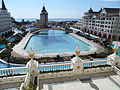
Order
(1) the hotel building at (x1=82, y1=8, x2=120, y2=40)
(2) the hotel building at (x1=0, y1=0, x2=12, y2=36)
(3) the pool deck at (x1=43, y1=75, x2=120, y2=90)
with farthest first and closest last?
1. (2) the hotel building at (x1=0, y1=0, x2=12, y2=36)
2. (1) the hotel building at (x1=82, y1=8, x2=120, y2=40)
3. (3) the pool deck at (x1=43, y1=75, x2=120, y2=90)

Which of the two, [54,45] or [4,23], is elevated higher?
[4,23]

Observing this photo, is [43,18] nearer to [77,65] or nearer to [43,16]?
[43,16]

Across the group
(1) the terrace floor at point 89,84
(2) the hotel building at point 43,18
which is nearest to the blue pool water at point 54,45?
(1) the terrace floor at point 89,84

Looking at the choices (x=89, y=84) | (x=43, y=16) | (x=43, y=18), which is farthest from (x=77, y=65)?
(x=43, y=16)

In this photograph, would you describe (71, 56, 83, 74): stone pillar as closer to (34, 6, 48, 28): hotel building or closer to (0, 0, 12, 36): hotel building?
(0, 0, 12, 36): hotel building

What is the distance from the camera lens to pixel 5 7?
48.8 m

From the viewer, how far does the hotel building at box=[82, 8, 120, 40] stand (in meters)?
33.0

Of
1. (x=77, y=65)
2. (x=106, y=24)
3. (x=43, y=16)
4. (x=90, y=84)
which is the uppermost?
(x=43, y=16)

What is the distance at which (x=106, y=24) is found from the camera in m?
35.5

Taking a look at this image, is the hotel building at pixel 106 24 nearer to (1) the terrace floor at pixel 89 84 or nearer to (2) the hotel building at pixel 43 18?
(1) the terrace floor at pixel 89 84

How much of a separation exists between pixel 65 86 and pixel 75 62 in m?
1.90

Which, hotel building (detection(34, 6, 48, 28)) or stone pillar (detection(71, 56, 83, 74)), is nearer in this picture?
stone pillar (detection(71, 56, 83, 74))

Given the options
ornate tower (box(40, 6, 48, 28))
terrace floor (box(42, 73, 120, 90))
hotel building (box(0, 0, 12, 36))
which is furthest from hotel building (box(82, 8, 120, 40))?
hotel building (box(0, 0, 12, 36))

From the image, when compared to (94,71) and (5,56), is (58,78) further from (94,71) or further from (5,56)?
(5,56)
